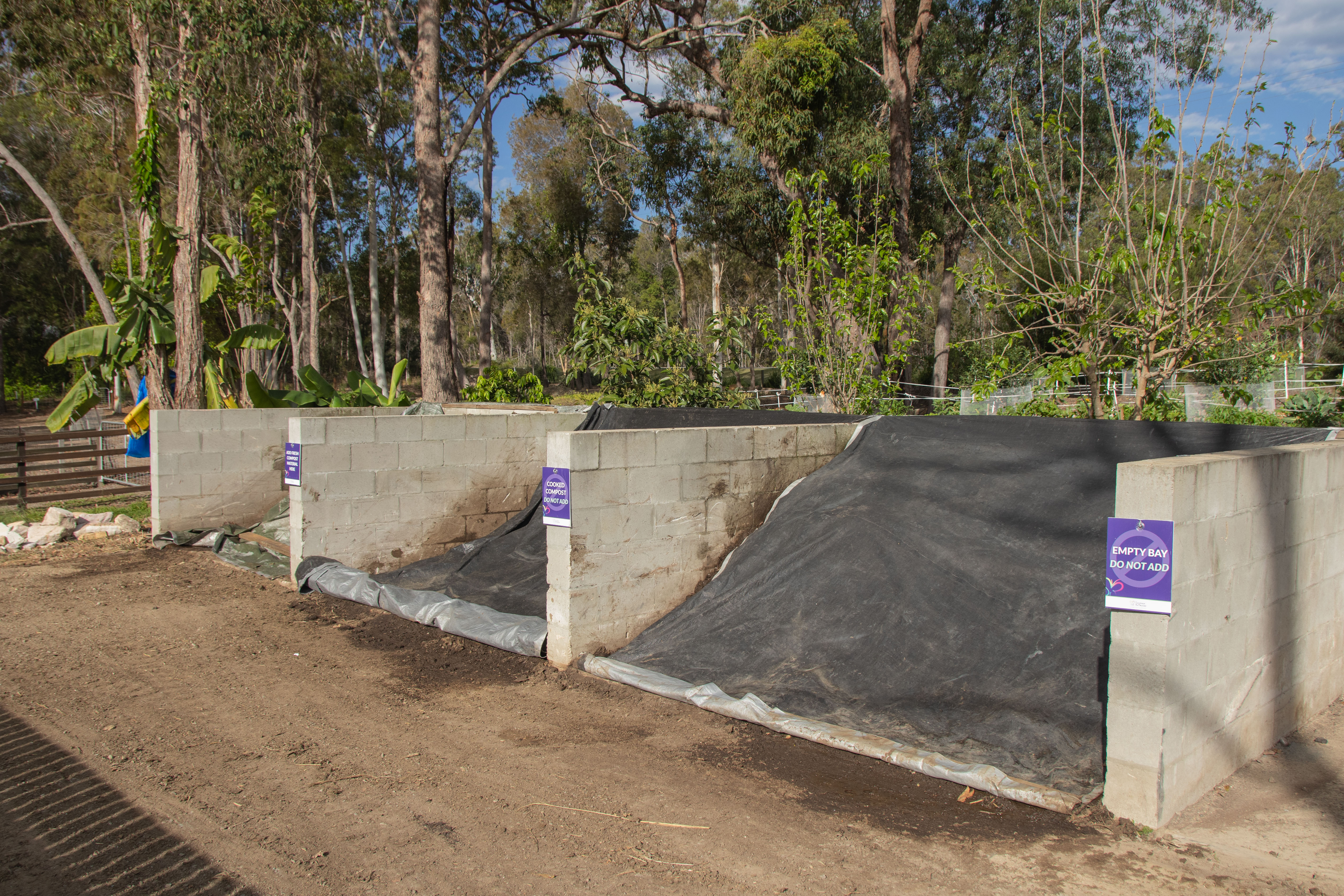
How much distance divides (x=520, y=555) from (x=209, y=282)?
29.7 feet

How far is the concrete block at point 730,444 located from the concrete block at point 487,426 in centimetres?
315

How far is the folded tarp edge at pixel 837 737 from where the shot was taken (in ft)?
12.5

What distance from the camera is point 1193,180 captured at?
684 centimetres

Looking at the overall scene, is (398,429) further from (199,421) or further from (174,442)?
(174,442)

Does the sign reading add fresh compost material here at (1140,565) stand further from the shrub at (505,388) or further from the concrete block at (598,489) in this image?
the shrub at (505,388)

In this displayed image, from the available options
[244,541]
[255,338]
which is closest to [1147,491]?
[244,541]

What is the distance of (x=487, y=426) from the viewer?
898 cm

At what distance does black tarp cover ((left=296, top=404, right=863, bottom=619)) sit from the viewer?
288 inches

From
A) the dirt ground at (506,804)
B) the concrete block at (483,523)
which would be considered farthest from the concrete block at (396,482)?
the dirt ground at (506,804)

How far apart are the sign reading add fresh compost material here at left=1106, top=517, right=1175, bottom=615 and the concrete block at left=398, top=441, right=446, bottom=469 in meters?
6.64

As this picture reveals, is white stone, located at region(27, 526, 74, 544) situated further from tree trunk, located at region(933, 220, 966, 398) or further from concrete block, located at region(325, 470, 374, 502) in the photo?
tree trunk, located at region(933, 220, 966, 398)

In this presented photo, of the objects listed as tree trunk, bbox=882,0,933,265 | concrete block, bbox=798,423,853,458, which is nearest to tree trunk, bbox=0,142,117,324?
concrete block, bbox=798,423,853,458

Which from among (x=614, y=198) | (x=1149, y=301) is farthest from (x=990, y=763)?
(x=614, y=198)

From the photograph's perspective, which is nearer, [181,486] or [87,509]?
[181,486]
